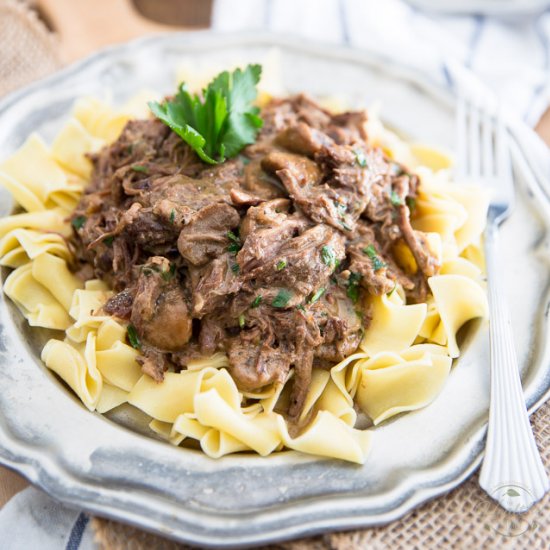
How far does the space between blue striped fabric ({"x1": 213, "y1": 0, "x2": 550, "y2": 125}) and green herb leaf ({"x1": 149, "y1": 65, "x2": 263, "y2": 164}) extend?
2.91m

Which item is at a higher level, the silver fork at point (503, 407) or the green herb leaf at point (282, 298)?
the green herb leaf at point (282, 298)

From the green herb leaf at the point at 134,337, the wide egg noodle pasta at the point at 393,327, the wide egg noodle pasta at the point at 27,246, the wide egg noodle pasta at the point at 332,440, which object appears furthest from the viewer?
the wide egg noodle pasta at the point at 27,246

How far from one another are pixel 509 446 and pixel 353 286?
152 cm

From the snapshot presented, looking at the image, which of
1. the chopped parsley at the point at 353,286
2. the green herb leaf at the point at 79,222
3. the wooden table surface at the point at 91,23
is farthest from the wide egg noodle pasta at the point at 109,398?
the wooden table surface at the point at 91,23

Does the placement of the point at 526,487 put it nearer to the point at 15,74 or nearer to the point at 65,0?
the point at 15,74

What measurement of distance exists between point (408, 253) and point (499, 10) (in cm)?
486

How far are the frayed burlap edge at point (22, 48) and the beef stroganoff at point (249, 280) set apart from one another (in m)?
2.52

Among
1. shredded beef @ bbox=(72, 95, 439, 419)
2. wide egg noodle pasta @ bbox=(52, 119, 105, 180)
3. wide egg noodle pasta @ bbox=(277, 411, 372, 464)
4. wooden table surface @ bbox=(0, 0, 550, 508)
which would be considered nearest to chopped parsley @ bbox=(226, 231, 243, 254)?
shredded beef @ bbox=(72, 95, 439, 419)

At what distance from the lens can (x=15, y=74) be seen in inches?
289

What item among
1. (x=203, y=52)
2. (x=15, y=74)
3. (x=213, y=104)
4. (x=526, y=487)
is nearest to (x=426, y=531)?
(x=526, y=487)

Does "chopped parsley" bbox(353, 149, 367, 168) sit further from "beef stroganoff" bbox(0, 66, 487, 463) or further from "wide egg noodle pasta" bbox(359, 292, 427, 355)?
"wide egg noodle pasta" bbox(359, 292, 427, 355)

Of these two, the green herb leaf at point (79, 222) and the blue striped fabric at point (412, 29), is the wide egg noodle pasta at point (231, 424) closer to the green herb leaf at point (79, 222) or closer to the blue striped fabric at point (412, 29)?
the green herb leaf at point (79, 222)

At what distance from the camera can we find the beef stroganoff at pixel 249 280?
177 inches

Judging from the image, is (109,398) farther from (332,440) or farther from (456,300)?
(456,300)
